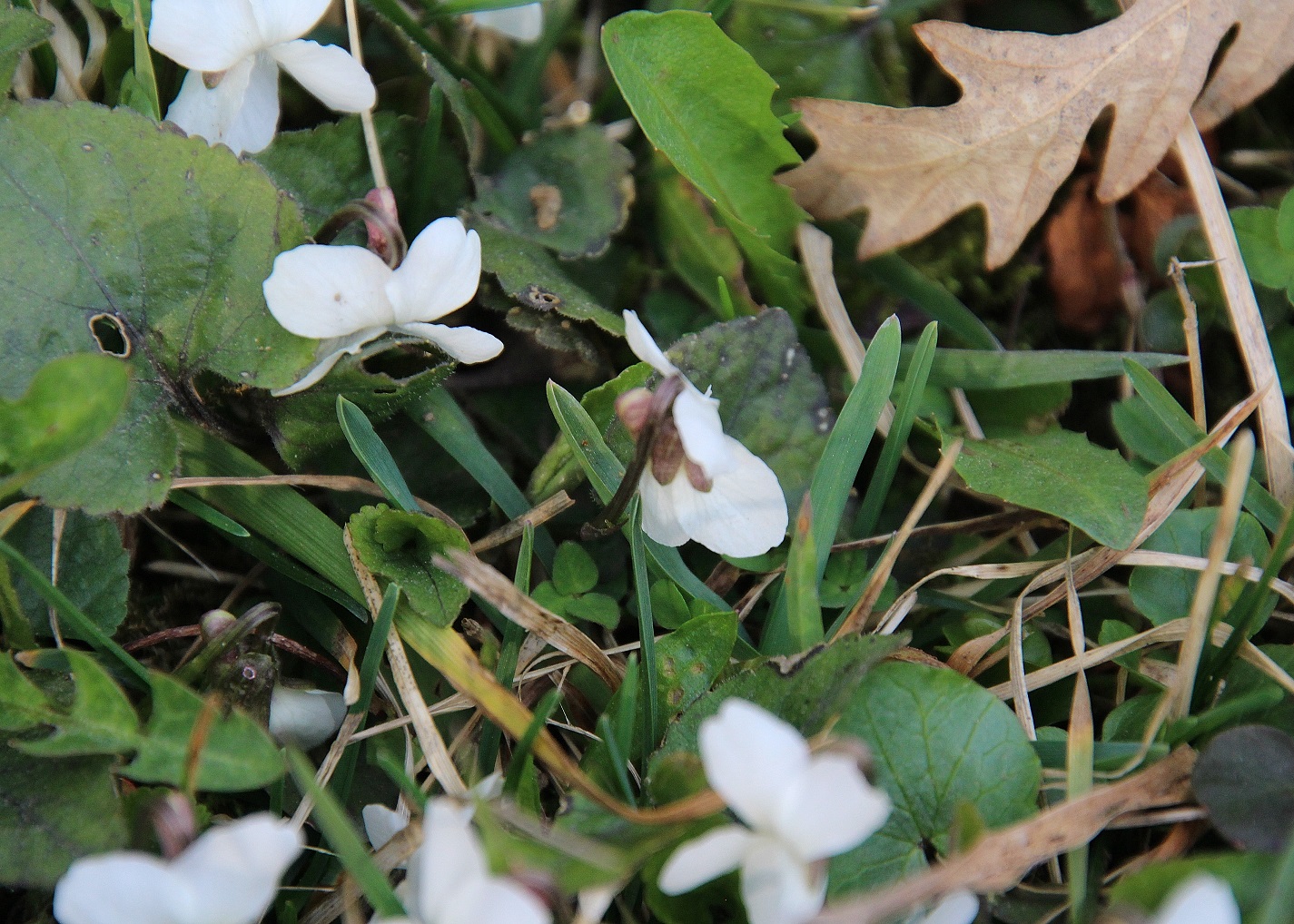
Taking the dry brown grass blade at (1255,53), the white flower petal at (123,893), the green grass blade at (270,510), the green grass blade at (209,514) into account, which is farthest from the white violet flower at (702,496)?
the dry brown grass blade at (1255,53)

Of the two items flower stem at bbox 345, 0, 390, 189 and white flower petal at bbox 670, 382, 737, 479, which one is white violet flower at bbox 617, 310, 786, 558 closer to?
white flower petal at bbox 670, 382, 737, 479

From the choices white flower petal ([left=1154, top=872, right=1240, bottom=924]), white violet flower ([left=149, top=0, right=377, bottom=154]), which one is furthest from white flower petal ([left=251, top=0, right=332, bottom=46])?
white flower petal ([left=1154, top=872, right=1240, bottom=924])

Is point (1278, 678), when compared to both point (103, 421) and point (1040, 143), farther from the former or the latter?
point (103, 421)

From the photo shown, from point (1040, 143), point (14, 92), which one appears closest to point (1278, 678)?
point (1040, 143)

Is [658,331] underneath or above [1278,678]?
above

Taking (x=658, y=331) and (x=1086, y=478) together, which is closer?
(x=1086, y=478)

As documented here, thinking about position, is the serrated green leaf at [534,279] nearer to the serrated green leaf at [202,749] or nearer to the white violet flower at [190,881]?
the serrated green leaf at [202,749]

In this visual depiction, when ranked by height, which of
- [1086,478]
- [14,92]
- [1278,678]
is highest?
[14,92]
